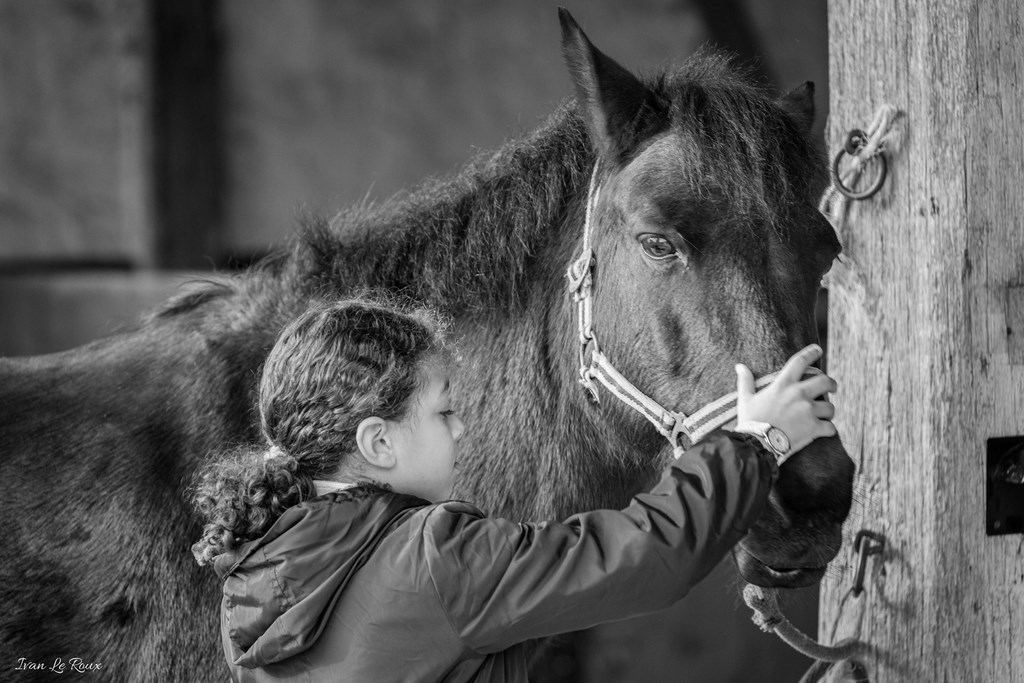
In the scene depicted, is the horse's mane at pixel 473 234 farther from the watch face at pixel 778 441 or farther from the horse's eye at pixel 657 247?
the watch face at pixel 778 441

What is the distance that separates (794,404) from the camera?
60.2 inches

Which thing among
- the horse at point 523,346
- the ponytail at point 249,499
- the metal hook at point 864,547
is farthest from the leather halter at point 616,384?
the ponytail at point 249,499

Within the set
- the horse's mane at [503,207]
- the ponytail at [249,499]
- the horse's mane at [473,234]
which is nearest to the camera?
the ponytail at [249,499]

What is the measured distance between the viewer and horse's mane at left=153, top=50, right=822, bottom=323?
184 cm

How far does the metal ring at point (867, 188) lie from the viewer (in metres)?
1.93

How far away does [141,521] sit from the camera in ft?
6.67

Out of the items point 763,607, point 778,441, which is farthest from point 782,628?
point 778,441

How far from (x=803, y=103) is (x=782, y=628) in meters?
1.07

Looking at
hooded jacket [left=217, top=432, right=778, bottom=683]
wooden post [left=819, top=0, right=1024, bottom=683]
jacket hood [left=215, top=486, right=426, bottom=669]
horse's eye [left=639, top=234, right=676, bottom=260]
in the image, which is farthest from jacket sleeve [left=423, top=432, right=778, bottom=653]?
wooden post [left=819, top=0, right=1024, bottom=683]

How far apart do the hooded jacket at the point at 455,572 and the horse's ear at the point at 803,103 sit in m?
0.85

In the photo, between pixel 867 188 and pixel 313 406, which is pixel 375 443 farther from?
pixel 867 188

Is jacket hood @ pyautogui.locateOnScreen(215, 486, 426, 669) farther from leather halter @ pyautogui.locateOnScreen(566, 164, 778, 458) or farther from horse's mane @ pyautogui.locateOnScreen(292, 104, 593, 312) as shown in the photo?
horse's mane @ pyautogui.locateOnScreen(292, 104, 593, 312)
